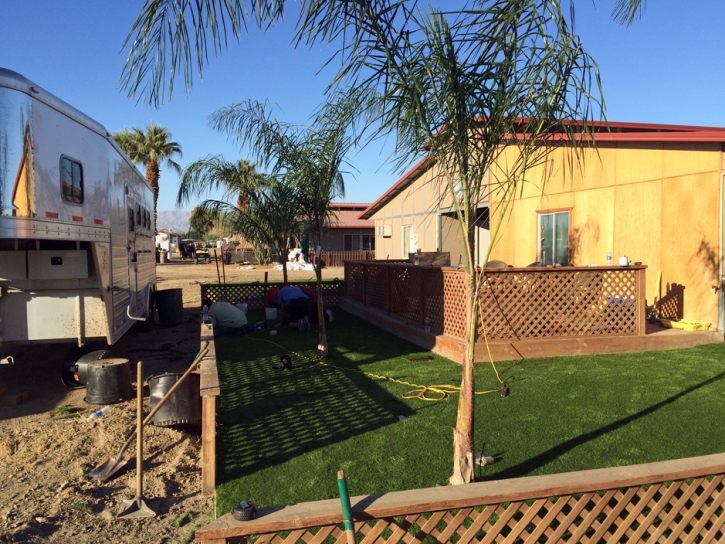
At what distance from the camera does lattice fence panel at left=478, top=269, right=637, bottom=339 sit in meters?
8.92

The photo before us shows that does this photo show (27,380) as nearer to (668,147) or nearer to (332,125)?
(332,125)

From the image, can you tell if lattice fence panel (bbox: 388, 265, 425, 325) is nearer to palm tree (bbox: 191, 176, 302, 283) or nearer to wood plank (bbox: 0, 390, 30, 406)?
palm tree (bbox: 191, 176, 302, 283)

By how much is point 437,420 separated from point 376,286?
777cm

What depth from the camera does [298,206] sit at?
9391 millimetres

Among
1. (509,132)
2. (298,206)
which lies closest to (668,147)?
(298,206)

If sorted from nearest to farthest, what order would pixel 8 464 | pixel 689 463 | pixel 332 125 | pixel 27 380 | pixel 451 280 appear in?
pixel 689 463 → pixel 8 464 → pixel 27 380 → pixel 332 125 → pixel 451 280

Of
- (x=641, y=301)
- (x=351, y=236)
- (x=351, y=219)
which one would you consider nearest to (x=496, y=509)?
(x=641, y=301)

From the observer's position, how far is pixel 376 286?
13609 mm

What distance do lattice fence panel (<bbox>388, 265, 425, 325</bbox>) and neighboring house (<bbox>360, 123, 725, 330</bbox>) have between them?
4.12 ft

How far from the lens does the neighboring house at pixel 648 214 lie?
9.30 meters

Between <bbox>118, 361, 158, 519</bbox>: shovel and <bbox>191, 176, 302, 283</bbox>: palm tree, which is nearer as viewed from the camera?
<bbox>118, 361, 158, 519</bbox>: shovel

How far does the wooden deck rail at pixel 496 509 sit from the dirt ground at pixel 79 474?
5.42 ft

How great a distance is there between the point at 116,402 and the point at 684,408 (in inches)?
245

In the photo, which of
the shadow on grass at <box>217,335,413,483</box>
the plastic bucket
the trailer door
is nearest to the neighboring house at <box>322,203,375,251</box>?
the plastic bucket
